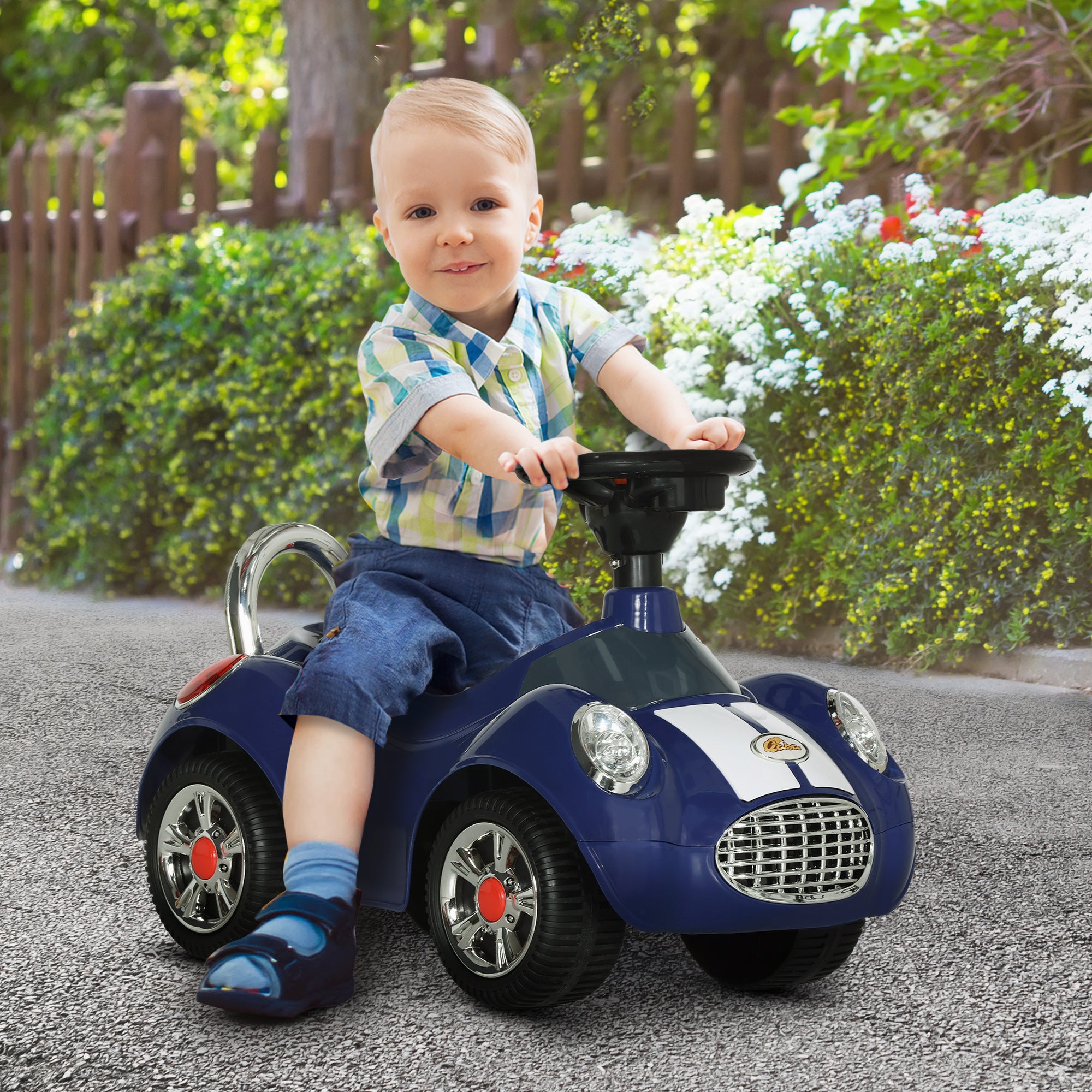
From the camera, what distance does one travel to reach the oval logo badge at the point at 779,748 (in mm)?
1661

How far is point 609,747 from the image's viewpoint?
1.63 meters

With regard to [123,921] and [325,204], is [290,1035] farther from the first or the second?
[325,204]

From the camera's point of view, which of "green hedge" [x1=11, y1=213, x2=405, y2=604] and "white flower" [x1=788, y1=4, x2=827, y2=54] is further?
"white flower" [x1=788, y1=4, x2=827, y2=54]

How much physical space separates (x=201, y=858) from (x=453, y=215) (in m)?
1.04

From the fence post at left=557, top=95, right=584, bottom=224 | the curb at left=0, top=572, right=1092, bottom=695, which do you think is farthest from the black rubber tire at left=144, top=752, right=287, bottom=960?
the fence post at left=557, top=95, right=584, bottom=224

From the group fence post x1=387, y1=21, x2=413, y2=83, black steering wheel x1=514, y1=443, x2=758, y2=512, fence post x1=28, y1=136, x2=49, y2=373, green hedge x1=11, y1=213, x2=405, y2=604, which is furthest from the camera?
fence post x1=387, y1=21, x2=413, y2=83

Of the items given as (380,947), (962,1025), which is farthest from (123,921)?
(962,1025)

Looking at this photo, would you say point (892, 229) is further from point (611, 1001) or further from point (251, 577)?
point (611, 1001)

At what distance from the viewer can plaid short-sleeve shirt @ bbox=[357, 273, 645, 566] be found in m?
1.98

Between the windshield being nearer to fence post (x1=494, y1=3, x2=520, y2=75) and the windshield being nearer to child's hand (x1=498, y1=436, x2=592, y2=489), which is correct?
child's hand (x1=498, y1=436, x2=592, y2=489)

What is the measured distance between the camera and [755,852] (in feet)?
5.27

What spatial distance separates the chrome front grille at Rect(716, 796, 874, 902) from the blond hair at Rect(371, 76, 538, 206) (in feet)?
3.38

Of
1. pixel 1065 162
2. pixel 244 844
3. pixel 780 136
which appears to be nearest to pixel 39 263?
pixel 780 136

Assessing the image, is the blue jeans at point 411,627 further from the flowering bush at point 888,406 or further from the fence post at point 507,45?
the fence post at point 507,45
